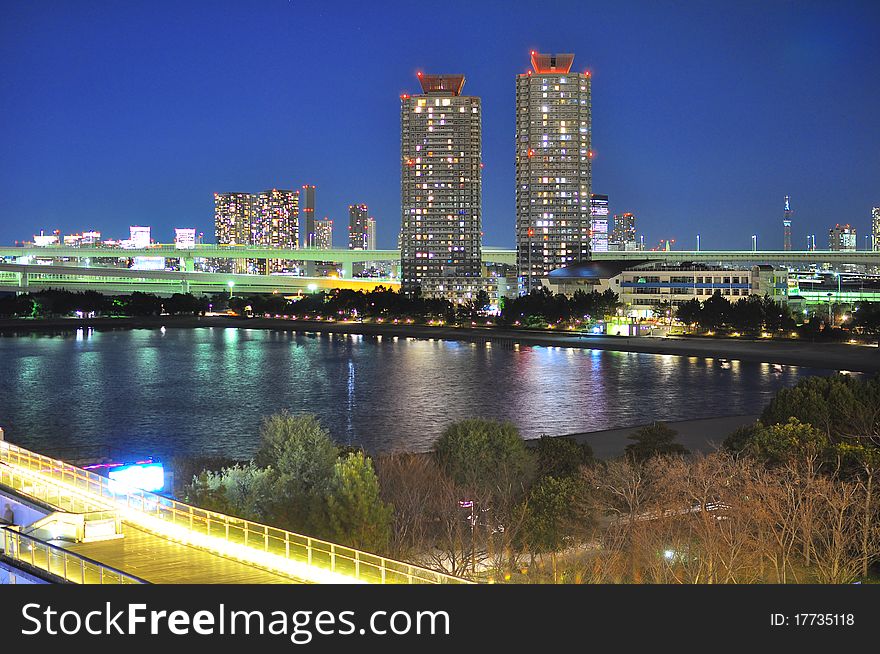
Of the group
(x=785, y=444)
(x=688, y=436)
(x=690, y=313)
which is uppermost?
(x=690, y=313)

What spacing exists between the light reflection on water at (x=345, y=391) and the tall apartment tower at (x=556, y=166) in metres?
30.8

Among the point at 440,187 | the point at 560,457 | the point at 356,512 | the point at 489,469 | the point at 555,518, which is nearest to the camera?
the point at 356,512

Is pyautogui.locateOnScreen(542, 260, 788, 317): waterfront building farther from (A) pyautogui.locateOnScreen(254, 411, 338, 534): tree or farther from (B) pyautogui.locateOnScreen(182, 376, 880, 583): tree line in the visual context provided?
(A) pyautogui.locateOnScreen(254, 411, 338, 534): tree

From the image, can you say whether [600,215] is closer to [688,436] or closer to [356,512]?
[688,436]

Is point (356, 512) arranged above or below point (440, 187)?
below

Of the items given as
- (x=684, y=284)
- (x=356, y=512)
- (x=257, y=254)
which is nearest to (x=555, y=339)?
(x=684, y=284)

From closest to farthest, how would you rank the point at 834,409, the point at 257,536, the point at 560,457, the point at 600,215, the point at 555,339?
the point at 257,536
the point at 560,457
the point at 834,409
the point at 555,339
the point at 600,215

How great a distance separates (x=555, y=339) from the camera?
4762 cm

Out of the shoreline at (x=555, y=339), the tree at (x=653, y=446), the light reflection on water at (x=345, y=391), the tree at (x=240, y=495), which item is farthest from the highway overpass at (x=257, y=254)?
the tree at (x=240, y=495)

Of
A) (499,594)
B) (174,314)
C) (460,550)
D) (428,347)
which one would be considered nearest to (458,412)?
(460,550)

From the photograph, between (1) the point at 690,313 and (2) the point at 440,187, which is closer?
(1) the point at 690,313

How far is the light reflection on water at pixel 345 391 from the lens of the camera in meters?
20.9

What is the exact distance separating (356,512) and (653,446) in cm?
639

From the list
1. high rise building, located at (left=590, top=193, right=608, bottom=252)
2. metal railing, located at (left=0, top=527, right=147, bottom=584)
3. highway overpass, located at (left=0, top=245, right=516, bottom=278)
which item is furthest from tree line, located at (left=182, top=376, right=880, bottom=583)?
high rise building, located at (left=590, top=193, right=608, bottom=252)
